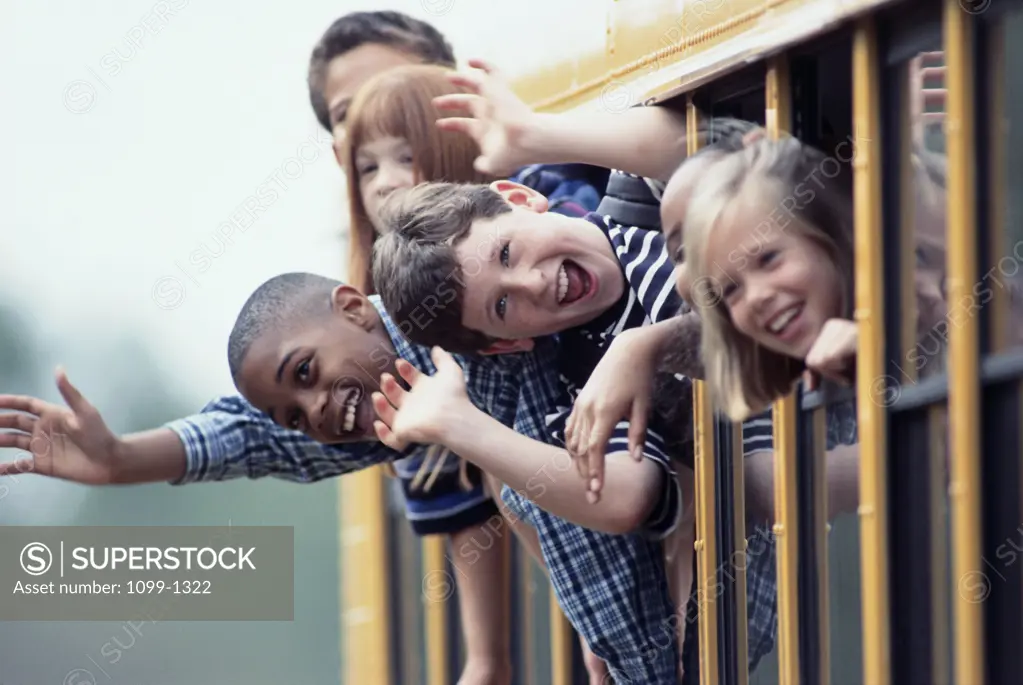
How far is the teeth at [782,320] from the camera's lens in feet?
4.75

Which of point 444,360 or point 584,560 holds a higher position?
point 444,360

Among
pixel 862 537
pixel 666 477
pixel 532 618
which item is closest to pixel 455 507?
pixel 532 618

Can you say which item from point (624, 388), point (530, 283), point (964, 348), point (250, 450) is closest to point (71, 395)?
point (250, 450)

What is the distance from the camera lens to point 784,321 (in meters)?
1.46

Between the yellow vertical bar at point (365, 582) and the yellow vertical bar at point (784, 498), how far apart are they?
74 centimetres

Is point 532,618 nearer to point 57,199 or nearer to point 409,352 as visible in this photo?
point 409,352

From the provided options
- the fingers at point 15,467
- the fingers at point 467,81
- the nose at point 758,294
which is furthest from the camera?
the fingers at point 15,467

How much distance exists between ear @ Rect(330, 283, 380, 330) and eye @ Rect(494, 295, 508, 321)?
0.21 m

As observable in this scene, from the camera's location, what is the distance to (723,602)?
162cm

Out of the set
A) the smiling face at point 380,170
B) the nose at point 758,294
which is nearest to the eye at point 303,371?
the smiling face at point 380,170

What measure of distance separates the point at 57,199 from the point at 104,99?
16cm

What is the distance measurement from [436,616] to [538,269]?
2.03 feet

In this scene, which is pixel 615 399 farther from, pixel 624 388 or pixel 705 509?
pixel 705 509

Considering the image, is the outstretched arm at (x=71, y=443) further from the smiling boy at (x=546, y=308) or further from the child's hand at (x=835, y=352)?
the child's hand at (x=835, y=352)
